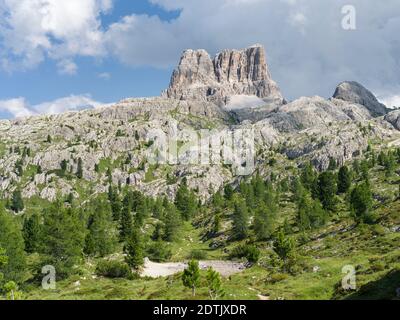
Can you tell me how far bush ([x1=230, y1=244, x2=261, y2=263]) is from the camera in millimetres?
92931

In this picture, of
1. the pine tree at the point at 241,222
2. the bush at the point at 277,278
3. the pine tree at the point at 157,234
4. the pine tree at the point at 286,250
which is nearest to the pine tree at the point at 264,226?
the pine tree at the point at 241,222

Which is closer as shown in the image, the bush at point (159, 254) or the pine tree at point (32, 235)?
the bush at point (159, 254)

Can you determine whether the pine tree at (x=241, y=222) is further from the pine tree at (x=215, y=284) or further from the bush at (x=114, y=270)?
the pine tree at (x=215, y=284)

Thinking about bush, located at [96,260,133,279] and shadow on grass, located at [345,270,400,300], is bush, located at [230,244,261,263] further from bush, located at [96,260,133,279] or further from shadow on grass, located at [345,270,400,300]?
shadow on grass, located at [345,270,400,300]

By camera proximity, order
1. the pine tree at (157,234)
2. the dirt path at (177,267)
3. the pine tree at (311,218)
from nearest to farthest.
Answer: the dirt path at (177,267) → the pine tree at (311,218) → the pine tree at (157,234)

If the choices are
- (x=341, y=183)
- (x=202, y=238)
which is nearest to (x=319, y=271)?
(x=202, y=238)

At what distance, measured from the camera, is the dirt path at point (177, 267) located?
3674 inches

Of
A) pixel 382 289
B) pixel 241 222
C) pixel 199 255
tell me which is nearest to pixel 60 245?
pixel 199 255

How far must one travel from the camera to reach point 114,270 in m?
92.8

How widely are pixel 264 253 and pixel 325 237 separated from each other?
15.7 meters

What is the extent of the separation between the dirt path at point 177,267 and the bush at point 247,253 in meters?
2.84

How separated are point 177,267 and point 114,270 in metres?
19.7

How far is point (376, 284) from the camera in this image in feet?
136
